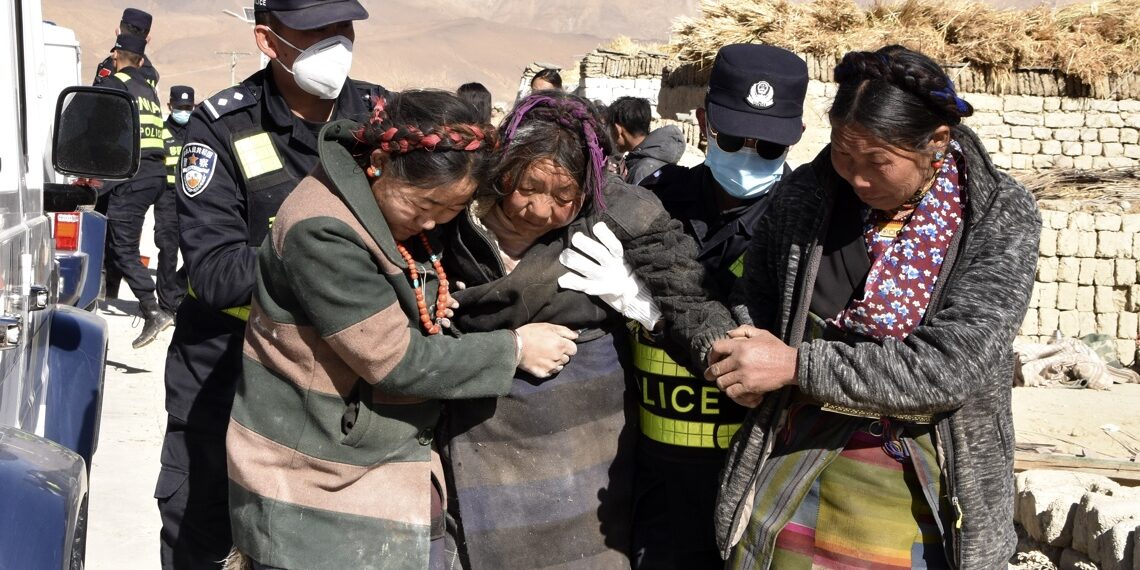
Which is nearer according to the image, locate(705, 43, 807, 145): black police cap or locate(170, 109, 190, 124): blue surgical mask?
locate(705, 43, 807, 145): black police cap

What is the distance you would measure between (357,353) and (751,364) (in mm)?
796

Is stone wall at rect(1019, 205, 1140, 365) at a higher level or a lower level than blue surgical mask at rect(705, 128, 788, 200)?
lower

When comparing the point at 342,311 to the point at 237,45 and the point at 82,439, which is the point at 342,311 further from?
the point at 237,45

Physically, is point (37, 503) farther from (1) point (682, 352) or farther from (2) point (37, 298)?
(1) point (682, 352)

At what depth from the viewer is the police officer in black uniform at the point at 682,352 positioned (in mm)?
2701

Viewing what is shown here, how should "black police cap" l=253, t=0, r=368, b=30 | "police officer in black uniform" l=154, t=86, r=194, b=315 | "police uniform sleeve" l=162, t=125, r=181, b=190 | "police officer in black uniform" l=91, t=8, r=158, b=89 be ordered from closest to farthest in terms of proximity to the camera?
"black police cap" l=253, t=0, r=368, b=30, "police officer in black uniform" l=154, t=86, r=194, b=315, "police officer in black uniform" l=91, t=8, r=158, b=89, "police uniform sleeve" l=162, t=125, r=181, b=190

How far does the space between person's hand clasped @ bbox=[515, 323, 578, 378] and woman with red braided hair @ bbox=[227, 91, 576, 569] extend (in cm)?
2

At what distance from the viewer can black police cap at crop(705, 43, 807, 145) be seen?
2.80 m

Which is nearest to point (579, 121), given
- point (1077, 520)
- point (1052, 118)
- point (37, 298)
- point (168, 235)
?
point (37, 298)

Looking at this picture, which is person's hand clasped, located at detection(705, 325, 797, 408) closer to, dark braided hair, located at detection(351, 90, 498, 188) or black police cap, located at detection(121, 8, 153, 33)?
dark braided hair, located at detection(351, 90, 498, 188)

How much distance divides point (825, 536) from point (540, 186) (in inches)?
38.4

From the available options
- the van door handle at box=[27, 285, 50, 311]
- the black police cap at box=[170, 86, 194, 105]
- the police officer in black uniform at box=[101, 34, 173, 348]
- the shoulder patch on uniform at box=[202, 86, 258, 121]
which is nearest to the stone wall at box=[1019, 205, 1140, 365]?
the police officer in black uniform at box=[101, 34, 173, 348]

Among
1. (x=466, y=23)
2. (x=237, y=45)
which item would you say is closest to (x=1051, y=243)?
(x=237, y=45)

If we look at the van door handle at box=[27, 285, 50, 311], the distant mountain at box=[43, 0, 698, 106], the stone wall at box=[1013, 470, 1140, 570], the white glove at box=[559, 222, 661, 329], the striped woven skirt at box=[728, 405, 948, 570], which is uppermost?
the white glove at box=[559, 222, 661, 329]
